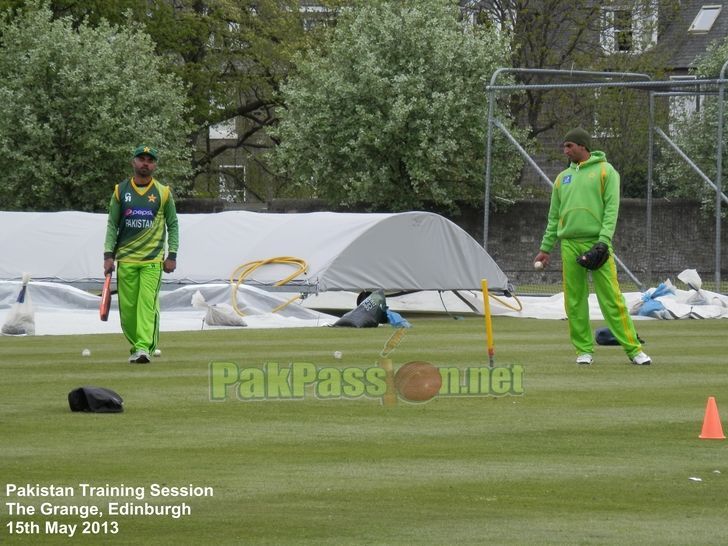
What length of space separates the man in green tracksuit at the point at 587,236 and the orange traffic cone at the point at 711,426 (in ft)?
17.7

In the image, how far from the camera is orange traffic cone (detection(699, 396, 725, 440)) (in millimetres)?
10195

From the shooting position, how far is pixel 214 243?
29.3 metres

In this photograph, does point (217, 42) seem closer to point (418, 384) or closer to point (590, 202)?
point (590, 202)

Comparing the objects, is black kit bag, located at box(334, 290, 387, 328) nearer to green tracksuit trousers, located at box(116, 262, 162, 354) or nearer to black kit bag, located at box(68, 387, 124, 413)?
green tracksuit trousers, located at box(116, 262, 162, 354)

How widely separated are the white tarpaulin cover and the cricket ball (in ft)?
47.6

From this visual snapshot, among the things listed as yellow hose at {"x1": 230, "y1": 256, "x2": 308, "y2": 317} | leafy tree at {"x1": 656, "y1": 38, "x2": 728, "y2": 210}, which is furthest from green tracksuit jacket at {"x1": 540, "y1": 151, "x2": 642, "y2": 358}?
leafy tree at {"x1": 656, "y1": 38, "x2": 728, "y2": 210}

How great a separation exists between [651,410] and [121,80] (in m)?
36.5

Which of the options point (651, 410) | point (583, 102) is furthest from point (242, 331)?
point (583, 102)

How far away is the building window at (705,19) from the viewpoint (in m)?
64.0

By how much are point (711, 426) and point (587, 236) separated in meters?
5.68

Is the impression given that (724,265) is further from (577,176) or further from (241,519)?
(241,519)

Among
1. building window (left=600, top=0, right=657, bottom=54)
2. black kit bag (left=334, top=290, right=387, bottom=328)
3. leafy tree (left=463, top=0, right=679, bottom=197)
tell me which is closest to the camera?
black kit bag (left=334, top=290, right=387, bottom=328)

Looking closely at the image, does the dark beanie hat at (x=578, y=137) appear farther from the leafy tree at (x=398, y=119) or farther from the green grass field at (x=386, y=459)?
the leafy tree at (x=398, y=119)

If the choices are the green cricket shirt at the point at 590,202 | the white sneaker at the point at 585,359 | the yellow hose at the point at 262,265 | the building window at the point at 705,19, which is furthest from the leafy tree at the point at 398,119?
the white sneaker at the point at 585,359
